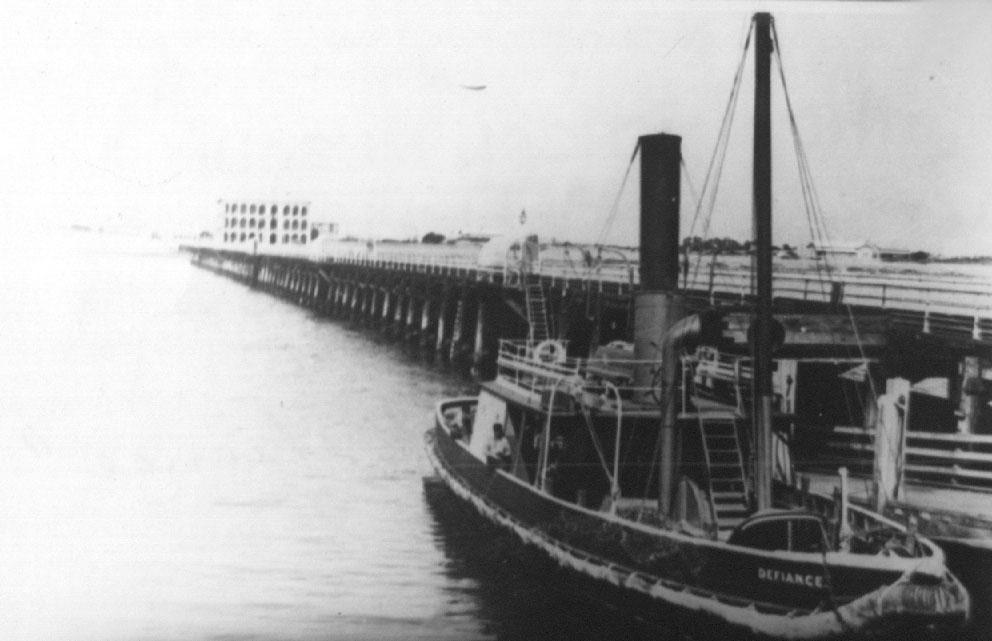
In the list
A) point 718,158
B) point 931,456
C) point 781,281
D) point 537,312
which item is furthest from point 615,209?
point 537,312

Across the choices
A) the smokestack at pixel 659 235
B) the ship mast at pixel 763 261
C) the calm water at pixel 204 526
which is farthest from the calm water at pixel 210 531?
the smokestack at pixel 659 235

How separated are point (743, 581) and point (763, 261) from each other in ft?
10.4

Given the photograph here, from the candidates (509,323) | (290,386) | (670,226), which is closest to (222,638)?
(670,226)

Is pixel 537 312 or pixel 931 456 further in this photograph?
pixel 537 312

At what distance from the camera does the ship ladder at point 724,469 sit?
35.3 ft

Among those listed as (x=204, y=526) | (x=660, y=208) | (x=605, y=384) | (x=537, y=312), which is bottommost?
(x=204, y=526)

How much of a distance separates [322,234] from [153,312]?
9.77 m

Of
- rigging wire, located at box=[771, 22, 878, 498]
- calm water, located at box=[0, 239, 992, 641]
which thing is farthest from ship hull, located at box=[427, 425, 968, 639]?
rigging wire, located at box=[771, 22, 878, 498]

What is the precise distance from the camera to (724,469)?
37.9 feet

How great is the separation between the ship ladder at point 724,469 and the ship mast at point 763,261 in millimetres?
783

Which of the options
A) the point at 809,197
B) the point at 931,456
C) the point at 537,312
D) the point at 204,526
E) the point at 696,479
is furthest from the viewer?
the point at 537,312

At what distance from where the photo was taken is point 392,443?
70.5 ft

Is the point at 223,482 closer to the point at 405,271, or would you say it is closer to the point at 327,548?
the point at 327,548

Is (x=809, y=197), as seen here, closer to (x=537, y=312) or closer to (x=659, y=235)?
(x=659, y=235)
